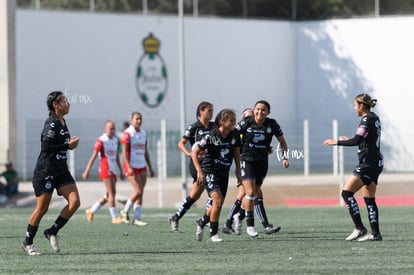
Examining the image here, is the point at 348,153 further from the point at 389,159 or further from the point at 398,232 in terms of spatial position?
the point at 398,232

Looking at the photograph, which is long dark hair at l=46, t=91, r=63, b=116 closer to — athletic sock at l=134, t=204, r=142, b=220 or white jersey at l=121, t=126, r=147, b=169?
white jersey at l=121, t=126, r=147, b=169

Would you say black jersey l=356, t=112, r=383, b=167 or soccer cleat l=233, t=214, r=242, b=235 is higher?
Answer: black jersey l=356, t=112, r=383, b=167

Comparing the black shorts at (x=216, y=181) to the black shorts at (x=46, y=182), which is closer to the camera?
the black shorts at (x=46, y=182)

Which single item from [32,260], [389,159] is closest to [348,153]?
[389,159]

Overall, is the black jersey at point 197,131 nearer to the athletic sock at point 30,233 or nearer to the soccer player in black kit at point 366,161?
the soccer player in black kit at point 366,161

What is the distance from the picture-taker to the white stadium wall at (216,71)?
40594 millimetres

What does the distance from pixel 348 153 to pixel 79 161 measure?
31.2 ft

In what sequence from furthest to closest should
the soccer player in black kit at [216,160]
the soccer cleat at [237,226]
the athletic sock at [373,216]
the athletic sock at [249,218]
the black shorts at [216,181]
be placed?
the soccer cleat at [237,226] → the athletic sock at [249,218] → the black shorts at [216,181] → the soccer player in black kit at [216,160] → the athletic sock at [373,216]

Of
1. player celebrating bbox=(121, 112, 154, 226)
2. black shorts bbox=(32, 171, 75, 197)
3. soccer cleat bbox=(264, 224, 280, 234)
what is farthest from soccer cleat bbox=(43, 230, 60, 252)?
player celebrating bbox=(121, 112, 154, 226)

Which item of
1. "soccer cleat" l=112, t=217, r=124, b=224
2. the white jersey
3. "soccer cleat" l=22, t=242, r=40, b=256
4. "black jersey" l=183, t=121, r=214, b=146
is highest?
"black jersey" l=183, t=121, r=214, b=146

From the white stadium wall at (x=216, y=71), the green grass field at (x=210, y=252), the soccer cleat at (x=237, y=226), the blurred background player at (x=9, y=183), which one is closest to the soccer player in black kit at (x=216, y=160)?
the green grass field at (x=210, y=252)

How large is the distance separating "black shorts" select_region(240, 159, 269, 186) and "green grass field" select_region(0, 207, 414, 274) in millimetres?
930

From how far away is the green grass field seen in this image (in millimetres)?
12703

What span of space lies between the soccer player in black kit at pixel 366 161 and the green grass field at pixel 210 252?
37cm
